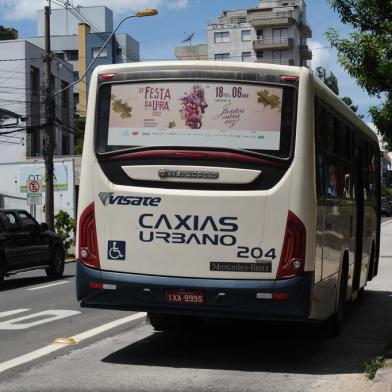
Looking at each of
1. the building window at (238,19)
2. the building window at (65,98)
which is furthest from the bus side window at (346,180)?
the building window at (238,19)

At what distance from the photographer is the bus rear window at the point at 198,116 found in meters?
7.18

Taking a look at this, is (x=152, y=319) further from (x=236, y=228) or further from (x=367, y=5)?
(x=367, y=5)

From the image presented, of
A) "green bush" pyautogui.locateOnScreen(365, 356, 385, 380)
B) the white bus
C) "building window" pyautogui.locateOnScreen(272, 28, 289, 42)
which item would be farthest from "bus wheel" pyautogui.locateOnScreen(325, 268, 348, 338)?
"building window" pyautogui.locateOnScreen(272, 28, 289, 42)

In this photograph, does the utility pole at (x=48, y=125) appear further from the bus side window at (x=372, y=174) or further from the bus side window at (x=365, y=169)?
the bus side window at (x=365, y=169)

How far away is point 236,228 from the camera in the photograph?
23.2 ft

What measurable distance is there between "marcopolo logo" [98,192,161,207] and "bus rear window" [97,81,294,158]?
478mm

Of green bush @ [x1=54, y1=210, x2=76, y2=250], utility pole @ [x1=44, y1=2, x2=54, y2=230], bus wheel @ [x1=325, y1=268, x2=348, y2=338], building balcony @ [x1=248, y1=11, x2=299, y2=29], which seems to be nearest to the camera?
bus wheel @ [x1=325, y1=268, x2=348, y2=338]

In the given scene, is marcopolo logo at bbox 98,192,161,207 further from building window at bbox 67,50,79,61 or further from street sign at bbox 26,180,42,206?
building window at bbox 67,50,79,61

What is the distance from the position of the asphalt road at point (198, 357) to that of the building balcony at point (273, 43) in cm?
7746

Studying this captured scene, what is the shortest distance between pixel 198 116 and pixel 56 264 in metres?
11.8

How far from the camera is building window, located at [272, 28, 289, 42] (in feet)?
284

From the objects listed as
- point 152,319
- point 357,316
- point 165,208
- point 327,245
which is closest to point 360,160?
point 357,316

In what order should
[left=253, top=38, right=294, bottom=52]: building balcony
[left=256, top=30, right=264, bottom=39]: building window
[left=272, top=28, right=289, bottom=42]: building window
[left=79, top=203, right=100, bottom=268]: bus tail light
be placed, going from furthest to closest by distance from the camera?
[left=256, top=30, right=264, bottom=39]: building window, [left=272, top=28, right=289, bottom=42]: building window, [left=253, top=38, right=294, bottom=52]: building balcony, [left=79, top=203, right=100, bottom=268]: bus tail light

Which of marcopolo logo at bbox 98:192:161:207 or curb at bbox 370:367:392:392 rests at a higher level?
marcopolo logo at bbox 98:192:161:207
